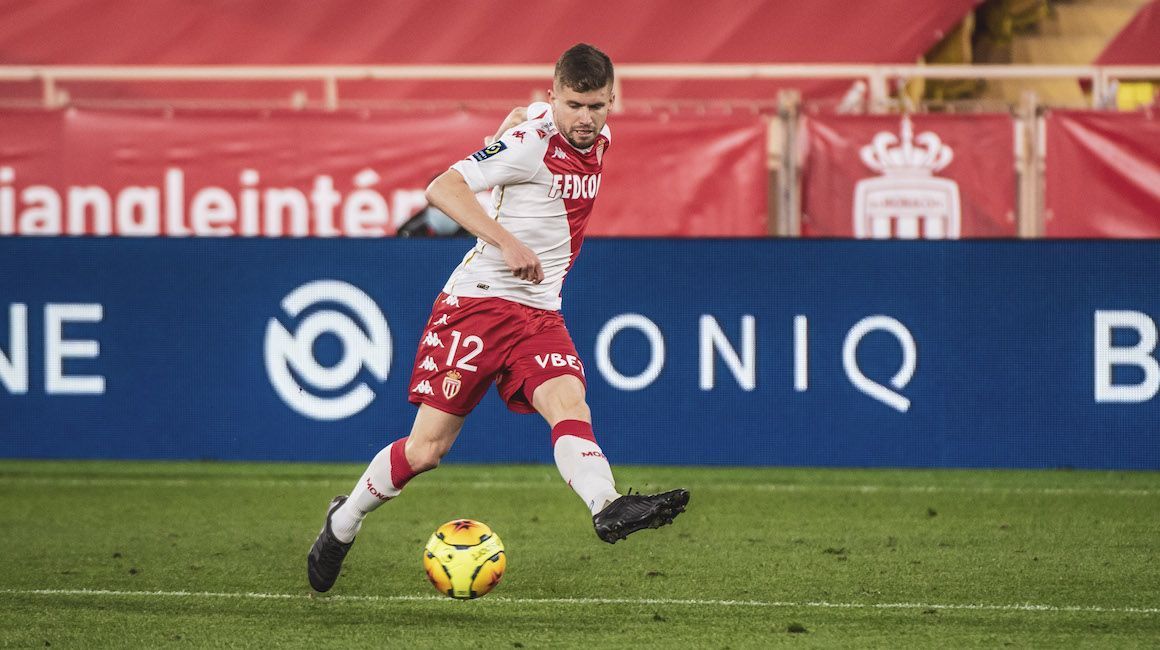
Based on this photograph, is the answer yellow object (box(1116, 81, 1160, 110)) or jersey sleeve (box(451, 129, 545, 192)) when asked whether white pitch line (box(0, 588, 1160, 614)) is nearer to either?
jersey sleeve (box(451, 129, 545, 192))

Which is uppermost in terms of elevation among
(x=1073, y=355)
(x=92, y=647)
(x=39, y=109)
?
(x=39, y=109)

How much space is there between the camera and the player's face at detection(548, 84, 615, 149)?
17.6 feet

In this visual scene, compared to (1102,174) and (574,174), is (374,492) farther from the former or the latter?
(1102,174)

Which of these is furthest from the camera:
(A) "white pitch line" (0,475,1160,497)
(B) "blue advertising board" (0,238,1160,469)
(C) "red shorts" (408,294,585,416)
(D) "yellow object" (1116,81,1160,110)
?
(D) "yellow object" (1116,81,1160,110)

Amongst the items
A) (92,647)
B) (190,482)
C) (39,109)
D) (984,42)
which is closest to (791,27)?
(984,42)

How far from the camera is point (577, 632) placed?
206 inches

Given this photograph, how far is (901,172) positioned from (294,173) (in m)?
4.54

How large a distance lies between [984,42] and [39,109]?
30.5 ft

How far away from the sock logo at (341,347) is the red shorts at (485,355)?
12.8ft

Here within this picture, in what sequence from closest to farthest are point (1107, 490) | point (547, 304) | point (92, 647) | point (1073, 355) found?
point (92, 647) → point (547, 304) → point (1107, 490) → point (1073, 355)

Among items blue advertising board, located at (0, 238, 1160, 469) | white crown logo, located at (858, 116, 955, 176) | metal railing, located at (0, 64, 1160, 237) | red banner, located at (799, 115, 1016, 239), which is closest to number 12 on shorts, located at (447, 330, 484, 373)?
blue advertising board, located at (0, 238, 1160, 469)

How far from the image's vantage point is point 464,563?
5.54m

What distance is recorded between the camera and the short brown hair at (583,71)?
17.4 feet

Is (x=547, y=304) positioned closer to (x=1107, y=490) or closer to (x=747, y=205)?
(x=1107, y=490)
